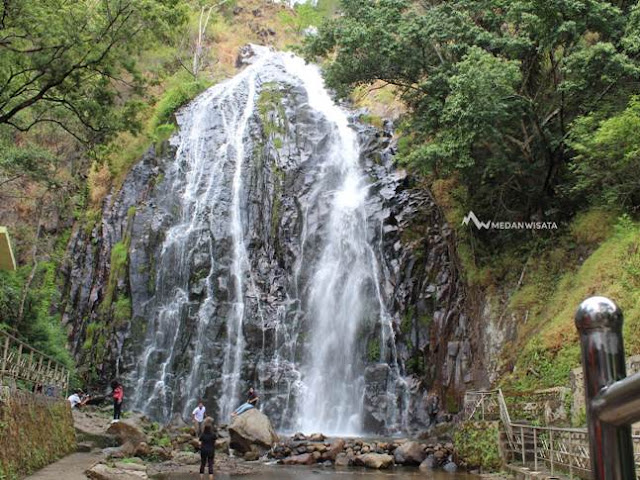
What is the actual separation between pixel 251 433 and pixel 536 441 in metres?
7.07

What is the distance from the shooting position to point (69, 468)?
11.3m

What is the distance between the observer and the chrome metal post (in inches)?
44.7

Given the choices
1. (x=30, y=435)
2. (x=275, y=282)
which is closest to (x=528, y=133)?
(x=275, y=282)

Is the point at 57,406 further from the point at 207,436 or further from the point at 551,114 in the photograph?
the point at 551,114

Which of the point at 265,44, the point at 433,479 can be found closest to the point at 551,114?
the point at 433,479

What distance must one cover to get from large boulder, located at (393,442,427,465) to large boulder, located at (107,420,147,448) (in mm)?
6249

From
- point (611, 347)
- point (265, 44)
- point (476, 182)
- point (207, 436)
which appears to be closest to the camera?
point (611, 347)

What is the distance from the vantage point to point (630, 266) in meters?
14.3

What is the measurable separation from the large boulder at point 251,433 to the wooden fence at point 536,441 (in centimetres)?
509

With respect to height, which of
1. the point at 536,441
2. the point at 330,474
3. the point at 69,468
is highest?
the point at 536,441

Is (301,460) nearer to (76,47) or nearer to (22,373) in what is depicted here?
(22,373)

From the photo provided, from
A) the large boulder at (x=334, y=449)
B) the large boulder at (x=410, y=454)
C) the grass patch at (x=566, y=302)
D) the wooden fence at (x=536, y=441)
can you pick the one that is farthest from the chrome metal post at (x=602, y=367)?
the large boulder at (x=334, y=449)

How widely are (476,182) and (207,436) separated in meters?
13.0

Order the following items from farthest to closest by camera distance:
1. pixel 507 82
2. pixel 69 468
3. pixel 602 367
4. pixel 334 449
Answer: pixel 507 82 → pixel 334 449 → pixel 69 468 → pixel 602 367
